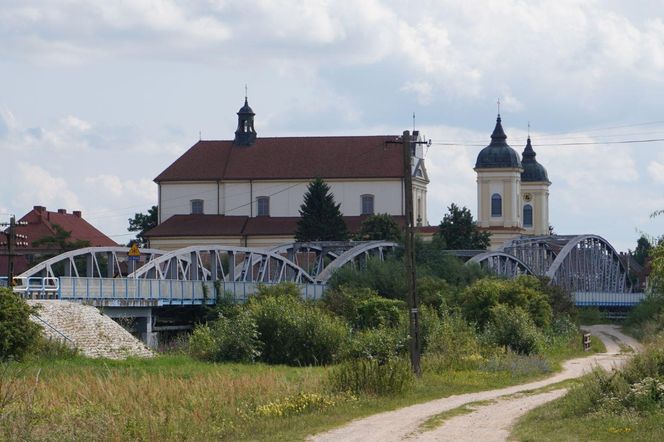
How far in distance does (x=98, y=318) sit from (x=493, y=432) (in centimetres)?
2791

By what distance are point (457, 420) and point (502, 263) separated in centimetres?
7628

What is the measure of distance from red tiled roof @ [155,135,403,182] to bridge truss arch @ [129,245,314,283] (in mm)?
34061

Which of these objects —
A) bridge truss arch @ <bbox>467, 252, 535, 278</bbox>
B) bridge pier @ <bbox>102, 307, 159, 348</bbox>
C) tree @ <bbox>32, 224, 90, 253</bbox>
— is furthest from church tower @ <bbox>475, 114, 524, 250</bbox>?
bridge pier @ <bbox>102, 307, 159, 348</bbox>

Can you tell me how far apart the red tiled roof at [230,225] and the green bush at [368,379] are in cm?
8395

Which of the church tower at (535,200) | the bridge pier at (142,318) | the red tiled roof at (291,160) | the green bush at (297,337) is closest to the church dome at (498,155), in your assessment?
the church tower at (535,200)

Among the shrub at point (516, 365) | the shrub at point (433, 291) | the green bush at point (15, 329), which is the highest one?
the shrub at point (433, 291)

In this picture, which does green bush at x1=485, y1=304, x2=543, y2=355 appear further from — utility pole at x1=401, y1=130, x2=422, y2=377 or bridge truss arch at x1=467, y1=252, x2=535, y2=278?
bridge truss arch at x1=467, y1=252, x2=535, y2=278

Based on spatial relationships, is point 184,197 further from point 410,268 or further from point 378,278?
point 410,268

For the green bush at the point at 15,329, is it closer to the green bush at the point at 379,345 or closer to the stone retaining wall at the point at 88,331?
the stone retaining wall at the point at 88,331

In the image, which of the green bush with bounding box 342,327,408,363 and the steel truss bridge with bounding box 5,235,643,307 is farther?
the steel truss bridge with bounding box 5,235,643,307

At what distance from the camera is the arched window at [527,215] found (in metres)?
157

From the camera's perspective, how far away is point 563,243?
12100 centimetres

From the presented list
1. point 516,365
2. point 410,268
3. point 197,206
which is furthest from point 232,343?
point 197,206

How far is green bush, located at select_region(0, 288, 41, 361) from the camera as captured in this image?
130ft
